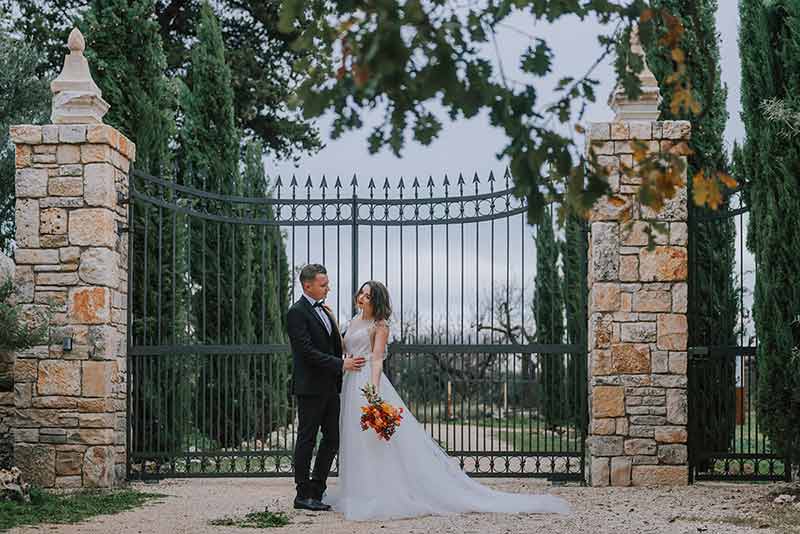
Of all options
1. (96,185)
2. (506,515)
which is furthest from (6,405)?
(506,515)

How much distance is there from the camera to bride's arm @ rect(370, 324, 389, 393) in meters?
7.81

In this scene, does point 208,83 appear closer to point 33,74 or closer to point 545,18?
point 33,74

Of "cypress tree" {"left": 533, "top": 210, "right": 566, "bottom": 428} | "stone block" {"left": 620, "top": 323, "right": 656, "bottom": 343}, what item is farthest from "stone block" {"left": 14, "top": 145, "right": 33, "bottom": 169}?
"stone block" {"left": 620, "top": 323, "right": 656, "bottom": 343}

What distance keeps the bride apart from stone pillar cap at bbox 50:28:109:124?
9.71 ft

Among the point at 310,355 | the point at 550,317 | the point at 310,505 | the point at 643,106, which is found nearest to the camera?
the point at 310,355

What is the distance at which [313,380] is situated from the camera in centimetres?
771

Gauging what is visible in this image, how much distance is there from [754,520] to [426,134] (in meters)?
4.21

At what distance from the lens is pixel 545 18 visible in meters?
4.42

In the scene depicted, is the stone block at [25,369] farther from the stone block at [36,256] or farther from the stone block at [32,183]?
the stone block at [32,183]

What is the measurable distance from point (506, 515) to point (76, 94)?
15.9 feet

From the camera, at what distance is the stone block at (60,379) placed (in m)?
8.86

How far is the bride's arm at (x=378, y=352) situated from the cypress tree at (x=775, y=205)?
121 inches

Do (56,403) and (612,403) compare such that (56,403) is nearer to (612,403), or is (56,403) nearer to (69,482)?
(69,482)

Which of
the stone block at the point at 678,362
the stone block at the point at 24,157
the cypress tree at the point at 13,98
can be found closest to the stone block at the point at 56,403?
the stone block at the point at 24,157
